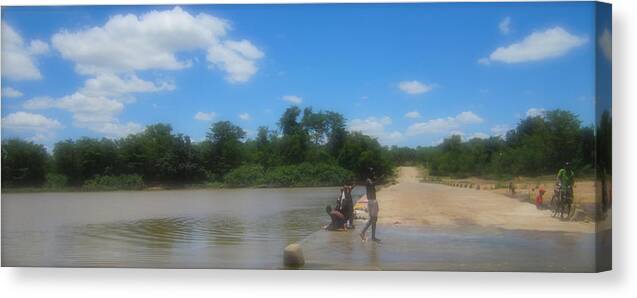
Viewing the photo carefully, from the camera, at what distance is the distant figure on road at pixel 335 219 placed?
11.8 m

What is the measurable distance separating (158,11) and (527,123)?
636cm

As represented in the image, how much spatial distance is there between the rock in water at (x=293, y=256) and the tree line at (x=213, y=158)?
1377mm

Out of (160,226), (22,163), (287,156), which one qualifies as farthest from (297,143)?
(22,163)

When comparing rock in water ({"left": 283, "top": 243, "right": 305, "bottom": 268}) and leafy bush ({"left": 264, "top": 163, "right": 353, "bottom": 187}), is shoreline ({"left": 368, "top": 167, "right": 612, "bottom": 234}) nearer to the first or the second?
leafy bush ({"left": 264, "top": 163, "right": 353, "bottom": 187})

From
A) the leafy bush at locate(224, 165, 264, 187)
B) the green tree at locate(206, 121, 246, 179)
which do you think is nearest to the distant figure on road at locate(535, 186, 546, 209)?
the leafy bush at locate(224, 165, 264, 187)

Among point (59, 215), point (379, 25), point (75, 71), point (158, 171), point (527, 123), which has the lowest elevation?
point (59, 215)

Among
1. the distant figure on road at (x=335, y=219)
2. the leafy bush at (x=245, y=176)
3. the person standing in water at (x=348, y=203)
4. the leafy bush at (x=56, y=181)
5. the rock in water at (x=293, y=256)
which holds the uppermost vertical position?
the leafy bush at (x=245, y=176)

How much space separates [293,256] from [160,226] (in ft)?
8.75

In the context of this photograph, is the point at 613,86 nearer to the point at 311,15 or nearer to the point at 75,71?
the point at 311,15

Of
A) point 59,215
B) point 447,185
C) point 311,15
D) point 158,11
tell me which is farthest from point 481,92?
point 59,215

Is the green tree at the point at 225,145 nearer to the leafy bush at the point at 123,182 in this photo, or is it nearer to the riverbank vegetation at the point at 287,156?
the riverbank vegetation at the point at 287,156

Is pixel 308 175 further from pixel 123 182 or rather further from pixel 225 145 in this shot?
pixel 123 182

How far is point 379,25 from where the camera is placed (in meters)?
11.2

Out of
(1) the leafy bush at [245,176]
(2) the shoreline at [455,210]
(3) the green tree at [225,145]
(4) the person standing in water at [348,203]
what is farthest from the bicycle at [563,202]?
(3) the green tree at [225,145]
